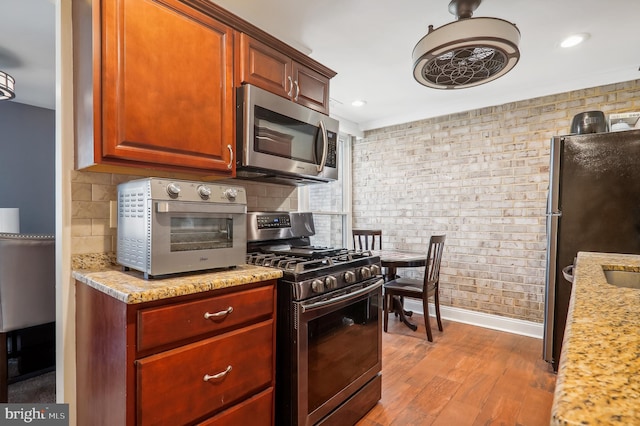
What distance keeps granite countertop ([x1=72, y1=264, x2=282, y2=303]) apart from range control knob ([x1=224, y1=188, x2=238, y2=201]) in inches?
13.2

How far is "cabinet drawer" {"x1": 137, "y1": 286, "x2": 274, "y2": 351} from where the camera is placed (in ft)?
3.59

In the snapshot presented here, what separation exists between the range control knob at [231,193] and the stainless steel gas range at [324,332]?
40 cm

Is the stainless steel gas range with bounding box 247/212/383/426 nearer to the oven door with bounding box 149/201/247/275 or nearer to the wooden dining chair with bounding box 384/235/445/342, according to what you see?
the oven door with bounding box 149/201/247/275

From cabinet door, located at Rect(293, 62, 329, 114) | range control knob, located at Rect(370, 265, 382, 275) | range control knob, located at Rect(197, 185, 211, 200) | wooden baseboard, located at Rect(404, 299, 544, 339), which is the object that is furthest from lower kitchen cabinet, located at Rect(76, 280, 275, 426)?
wooden baseboard, located at Rect(404, 299, 544, 339)

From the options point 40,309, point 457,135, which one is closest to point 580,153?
point 457,135

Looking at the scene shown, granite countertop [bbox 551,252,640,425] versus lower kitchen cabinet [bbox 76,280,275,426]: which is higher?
granite countertop [bbox 551,252,640,425]

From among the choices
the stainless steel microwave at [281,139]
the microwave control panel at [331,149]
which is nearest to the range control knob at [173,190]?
the stainless steel microwave at [281,139]

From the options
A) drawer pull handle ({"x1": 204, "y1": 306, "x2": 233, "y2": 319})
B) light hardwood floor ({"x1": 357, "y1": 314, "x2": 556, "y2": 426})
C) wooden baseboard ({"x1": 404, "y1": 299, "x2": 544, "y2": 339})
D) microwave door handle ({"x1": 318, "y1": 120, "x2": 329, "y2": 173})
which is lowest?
light hardwood floor ({"x1": 357, "y1": 314, "x2": 556, "y2": 426})

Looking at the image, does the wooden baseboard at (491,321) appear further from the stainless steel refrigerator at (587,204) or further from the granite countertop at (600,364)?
the granite countertop at (600,364)

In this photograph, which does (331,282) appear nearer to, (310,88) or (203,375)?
(203,375)

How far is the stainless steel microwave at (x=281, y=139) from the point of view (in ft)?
5.66

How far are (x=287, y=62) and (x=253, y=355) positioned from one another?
1637 mm

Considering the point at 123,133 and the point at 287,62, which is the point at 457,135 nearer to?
the point at 287,62

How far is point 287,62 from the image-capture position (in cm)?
199
